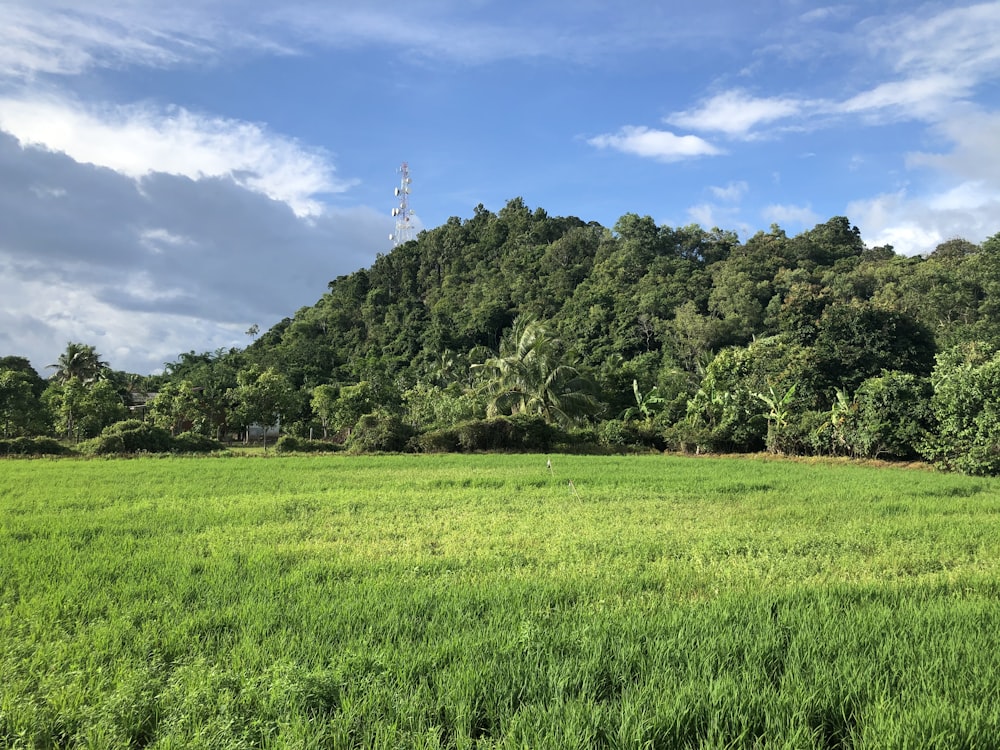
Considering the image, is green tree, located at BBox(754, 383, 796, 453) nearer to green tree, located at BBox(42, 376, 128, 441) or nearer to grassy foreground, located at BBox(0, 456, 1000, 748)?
grassy foreground, located at BBox(0, 456, 1000, 748)

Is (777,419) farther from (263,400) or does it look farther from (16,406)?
(16,406)

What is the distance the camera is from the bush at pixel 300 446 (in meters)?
26.3

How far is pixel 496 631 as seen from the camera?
419 centimetres

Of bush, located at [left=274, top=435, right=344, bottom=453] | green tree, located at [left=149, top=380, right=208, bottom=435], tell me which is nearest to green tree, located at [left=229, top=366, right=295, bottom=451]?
green tree, located at [left=149, top=380, right=208, bottom=435]

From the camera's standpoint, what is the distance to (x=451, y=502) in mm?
11203

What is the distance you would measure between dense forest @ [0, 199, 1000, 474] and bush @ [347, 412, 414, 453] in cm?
9

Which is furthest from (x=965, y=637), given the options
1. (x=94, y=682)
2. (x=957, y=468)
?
(x=957, y=468)

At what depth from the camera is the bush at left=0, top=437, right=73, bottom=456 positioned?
22.1 metres

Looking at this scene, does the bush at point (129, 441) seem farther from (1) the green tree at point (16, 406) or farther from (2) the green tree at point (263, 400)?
(1) the green tree at point (16, 406)

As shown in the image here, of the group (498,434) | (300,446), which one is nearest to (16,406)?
(300,446)

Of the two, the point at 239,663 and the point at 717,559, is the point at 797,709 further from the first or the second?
the point at 717,559

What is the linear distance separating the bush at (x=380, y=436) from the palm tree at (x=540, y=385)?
13.9ft

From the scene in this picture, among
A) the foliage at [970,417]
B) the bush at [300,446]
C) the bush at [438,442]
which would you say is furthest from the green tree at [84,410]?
the foliage at [970,417]

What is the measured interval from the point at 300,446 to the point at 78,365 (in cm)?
2932
